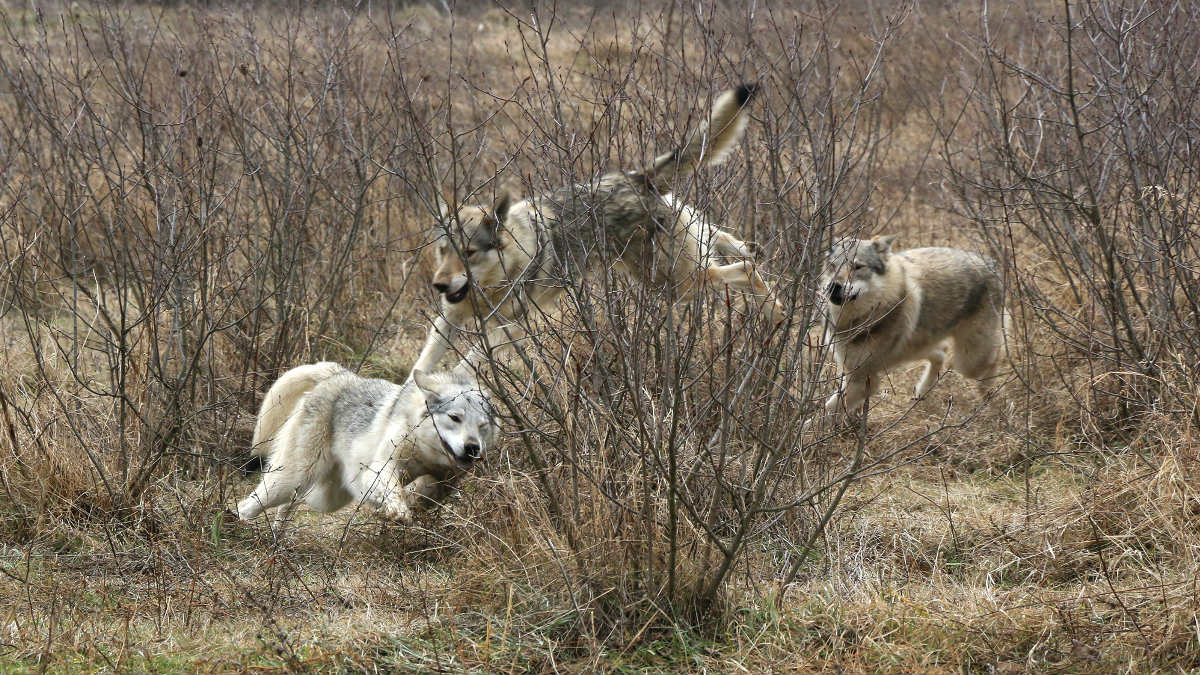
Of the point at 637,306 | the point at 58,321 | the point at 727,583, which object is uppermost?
the point at 637,306

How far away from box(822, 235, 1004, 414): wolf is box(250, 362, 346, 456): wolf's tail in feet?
10.7

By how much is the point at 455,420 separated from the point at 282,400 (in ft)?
4.32

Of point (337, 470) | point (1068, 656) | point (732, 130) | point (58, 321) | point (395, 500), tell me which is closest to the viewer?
point (1068, 656)

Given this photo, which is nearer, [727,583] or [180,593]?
[727,583]

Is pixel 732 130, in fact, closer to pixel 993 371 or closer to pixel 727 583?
pixel 993 371

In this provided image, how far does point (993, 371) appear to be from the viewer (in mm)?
8172

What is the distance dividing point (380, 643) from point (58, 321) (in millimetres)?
6587

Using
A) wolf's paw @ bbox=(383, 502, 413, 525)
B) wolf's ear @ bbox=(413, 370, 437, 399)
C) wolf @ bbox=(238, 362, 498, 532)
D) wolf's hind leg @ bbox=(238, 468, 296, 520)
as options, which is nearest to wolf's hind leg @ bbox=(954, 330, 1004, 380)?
wolf @ bbox=(238, 362, 498, 532)

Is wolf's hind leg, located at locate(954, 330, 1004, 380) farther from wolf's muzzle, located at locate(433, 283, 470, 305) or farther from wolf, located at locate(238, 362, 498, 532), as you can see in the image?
wolf, located at locate(238, 362, 498, 532)

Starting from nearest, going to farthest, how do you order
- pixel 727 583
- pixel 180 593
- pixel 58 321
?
pixel 727 583, pixel 180 593, pixel 58 321

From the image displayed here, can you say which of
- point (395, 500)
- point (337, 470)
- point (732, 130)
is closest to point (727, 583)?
point (395, 500)

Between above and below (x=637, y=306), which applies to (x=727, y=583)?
below

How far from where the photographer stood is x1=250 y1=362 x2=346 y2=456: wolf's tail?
6.55 metres

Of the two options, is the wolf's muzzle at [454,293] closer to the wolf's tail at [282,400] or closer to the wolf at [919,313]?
the wolf's tail at [282,400]
